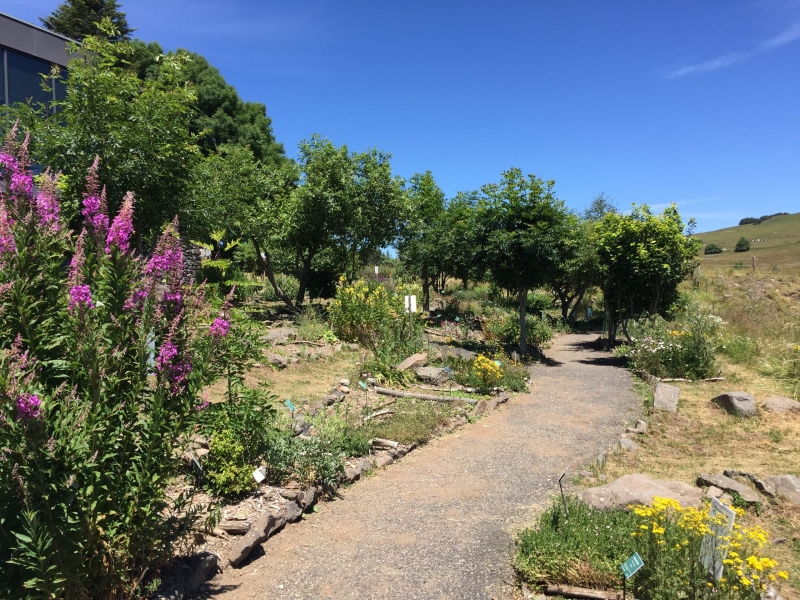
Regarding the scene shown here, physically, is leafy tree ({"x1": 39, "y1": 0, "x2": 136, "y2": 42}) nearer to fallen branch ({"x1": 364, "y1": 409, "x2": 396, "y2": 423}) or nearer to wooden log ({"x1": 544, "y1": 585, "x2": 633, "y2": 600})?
fallen branch ({"x1": 364, "y1": 409, "x2": 396, "y2": 423})

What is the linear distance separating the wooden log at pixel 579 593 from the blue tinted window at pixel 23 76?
15.6 metres

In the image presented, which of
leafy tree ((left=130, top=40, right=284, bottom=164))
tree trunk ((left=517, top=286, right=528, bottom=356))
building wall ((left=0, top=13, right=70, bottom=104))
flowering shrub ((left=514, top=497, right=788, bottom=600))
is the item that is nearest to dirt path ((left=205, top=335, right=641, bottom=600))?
flowering shrub ((left=514, top=497, right=788, bottom=600))

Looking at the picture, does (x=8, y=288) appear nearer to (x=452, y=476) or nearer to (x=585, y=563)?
(x=585, y=563)

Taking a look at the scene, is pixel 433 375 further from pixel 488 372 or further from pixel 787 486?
pixel 787 486

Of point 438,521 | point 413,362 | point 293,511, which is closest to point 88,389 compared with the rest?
point 293,511

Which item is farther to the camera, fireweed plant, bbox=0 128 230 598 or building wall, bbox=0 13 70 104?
building wall, bbox=0 13 70 104

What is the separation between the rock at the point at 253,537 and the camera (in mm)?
4023

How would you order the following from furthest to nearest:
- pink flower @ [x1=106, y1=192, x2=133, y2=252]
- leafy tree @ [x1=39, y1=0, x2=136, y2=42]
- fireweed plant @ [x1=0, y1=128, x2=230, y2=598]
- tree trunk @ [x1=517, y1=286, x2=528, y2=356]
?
leafy tree @ [x1=39, y1=0, x2=136, y2=42]
tree trunk @ [x1=517, y1=286, x2=528, y2=356]
pink flower @ [x1=106, y1=192, x2=133, y2=252]
fireweed plant @ [x1=0, y1=128, x2=230, y2=598]

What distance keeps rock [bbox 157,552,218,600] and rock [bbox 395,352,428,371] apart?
6768 millimetres

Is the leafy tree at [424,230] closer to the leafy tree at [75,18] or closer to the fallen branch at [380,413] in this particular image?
the fallen branch at [380,413]

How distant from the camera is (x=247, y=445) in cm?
519

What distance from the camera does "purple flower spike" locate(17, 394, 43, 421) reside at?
2293mm

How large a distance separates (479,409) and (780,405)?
467 cm

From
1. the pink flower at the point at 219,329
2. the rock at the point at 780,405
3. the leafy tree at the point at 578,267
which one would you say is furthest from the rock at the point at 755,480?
the leafy tree at the point at 578,267
